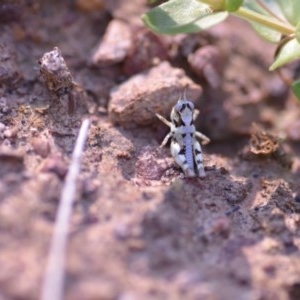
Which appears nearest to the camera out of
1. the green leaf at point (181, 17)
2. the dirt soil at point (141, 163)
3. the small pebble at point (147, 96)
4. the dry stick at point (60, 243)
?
the dry stick at point (60, 243)

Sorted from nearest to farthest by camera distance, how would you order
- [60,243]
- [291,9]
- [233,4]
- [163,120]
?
[60,243], [233,4], [291,9], [163,120]

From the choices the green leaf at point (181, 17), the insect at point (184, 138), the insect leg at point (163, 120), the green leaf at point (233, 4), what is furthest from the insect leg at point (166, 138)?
the green leaf at point (233, 4)

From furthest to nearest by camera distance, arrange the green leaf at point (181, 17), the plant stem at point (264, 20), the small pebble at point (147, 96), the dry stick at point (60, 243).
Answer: the small pebble at point (147, 96), the plant stem at point (264, 20), the green leaf at point (181, 17), the dry stick at point (60, 243)

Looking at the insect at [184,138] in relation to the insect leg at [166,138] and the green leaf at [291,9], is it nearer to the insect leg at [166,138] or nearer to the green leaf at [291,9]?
the insect leg at [166,138]

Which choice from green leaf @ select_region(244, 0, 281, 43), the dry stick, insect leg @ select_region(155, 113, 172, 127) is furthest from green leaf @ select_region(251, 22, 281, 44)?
the dry stick

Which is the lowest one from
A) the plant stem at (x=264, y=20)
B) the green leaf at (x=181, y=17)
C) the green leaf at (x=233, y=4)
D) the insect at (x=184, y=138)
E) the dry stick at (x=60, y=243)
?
the insect at (x=184, y=138)

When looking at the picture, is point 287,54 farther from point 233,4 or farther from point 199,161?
point 199,161

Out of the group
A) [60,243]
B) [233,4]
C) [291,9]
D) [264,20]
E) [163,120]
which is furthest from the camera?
[163,120]

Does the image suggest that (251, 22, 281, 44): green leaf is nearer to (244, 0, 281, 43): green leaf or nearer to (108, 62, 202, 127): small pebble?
(244, 0, 281, 43): green leaf

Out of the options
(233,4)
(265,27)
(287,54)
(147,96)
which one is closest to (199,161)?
(147,96)
